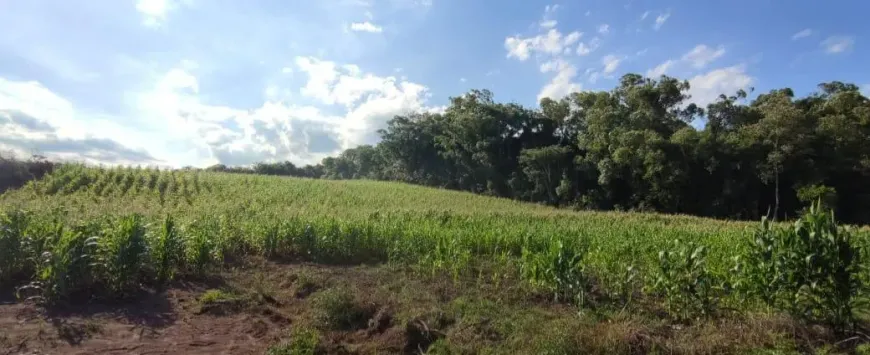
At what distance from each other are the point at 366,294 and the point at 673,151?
98.6 feet

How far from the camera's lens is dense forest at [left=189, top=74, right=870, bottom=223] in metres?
29.7

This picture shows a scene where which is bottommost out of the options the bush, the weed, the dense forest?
the weed

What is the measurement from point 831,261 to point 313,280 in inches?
Result: 315

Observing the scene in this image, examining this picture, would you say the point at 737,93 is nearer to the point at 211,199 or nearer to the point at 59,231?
the point at 211,199

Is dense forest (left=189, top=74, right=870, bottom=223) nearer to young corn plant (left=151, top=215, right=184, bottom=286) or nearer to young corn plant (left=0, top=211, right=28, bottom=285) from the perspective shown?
young corn plant (left=151, top=215, right=184, bottom=286)

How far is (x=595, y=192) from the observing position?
38219 millimetres

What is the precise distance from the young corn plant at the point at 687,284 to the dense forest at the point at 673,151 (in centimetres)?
2147

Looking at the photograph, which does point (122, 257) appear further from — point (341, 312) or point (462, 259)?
point (462, 259)

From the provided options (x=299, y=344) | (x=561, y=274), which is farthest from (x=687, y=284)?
(x=299, y=344)

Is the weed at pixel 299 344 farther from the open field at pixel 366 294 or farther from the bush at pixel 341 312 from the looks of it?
the bush at pixel 341 312

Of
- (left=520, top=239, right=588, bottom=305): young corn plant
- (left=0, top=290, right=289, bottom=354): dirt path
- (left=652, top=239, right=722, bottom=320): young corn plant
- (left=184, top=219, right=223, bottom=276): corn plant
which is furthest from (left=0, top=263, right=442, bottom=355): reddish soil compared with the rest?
(left=652, top=239, right=722, bottom=320): young corn plant

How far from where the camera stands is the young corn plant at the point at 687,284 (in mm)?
6320

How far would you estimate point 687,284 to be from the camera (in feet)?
21.0

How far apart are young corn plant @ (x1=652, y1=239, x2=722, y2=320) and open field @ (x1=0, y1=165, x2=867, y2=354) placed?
0.07 feet
